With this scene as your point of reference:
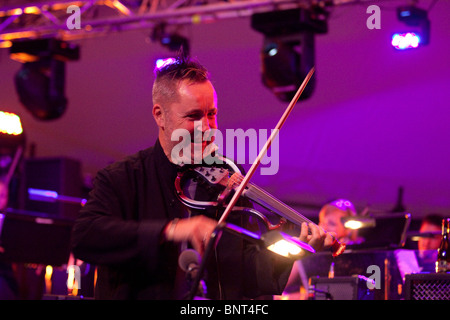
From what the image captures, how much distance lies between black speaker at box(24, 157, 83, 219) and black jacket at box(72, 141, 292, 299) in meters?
6.55

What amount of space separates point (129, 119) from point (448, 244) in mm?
6703

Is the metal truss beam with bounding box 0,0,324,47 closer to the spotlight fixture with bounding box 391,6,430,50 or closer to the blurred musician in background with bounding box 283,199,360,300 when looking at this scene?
the spotlight fixture with bounding box 391,6,430,50

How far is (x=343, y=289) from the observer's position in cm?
373

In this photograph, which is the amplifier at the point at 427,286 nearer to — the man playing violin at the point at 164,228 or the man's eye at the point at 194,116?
the man playing violin at the point at 164,228

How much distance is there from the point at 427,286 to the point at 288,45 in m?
4.09

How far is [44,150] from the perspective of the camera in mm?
9992

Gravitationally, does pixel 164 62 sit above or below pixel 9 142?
below

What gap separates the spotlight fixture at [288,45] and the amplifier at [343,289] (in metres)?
2.96

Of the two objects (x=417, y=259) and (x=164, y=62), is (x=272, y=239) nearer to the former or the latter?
(x=164, y=62)

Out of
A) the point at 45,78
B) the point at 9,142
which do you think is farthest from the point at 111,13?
the point at 9,142

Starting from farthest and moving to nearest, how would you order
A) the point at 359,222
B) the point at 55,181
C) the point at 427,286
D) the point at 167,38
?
the point at 55,181, the point at 167,38, the point at 359,222, the point at 427,286

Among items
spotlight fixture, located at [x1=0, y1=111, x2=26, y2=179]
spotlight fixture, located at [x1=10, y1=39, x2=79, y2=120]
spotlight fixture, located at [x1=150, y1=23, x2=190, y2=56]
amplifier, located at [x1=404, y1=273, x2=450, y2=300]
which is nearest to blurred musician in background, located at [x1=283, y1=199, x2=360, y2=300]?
amplifier, located at [x1=404, y1=273, x2=450, y2=300]

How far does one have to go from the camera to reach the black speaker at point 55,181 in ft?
27.8
